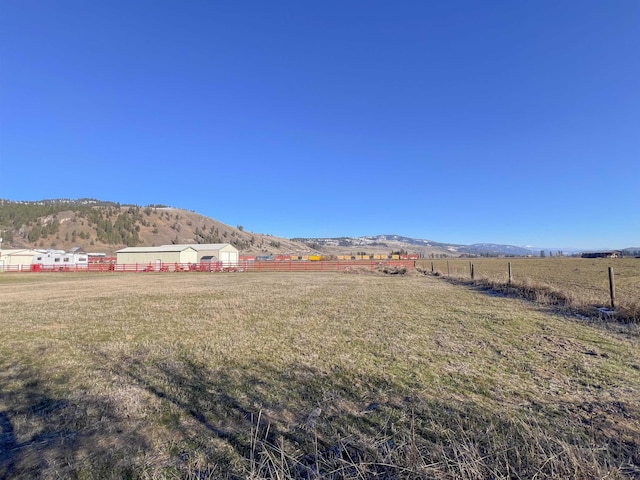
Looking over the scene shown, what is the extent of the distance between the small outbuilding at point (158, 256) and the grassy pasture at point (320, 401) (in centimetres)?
4193

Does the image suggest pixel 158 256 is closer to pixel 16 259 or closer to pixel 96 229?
pixel 16 259

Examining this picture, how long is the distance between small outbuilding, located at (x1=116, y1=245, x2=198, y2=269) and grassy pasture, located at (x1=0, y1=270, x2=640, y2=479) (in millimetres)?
41934

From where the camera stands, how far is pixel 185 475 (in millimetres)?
2650

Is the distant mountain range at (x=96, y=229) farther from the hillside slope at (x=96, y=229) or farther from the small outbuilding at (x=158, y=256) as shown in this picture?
the small outbuilding at (x=158, y=256)

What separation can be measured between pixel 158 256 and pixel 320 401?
51.4 meters

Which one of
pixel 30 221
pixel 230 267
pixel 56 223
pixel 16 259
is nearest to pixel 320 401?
pixel 230 267

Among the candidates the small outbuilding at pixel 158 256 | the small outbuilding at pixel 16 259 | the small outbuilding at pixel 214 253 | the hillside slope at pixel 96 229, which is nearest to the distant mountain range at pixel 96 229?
the hillside slope at pixel 96 229

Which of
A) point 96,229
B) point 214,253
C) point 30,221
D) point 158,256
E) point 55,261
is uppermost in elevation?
point 30,221

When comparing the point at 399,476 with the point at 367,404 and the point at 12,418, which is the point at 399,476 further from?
the point at 12,418

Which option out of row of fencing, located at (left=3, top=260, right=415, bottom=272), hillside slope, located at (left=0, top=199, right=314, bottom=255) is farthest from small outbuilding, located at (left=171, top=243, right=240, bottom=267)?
hillside slope, located at (left=0, top=199, right=314, bottom=255)

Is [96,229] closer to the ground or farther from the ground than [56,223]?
closer to the ground

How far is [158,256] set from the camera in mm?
48781

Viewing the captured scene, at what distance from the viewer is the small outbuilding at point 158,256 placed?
48.2 m

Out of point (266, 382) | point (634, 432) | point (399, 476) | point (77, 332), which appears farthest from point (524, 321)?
point (77, 332)
